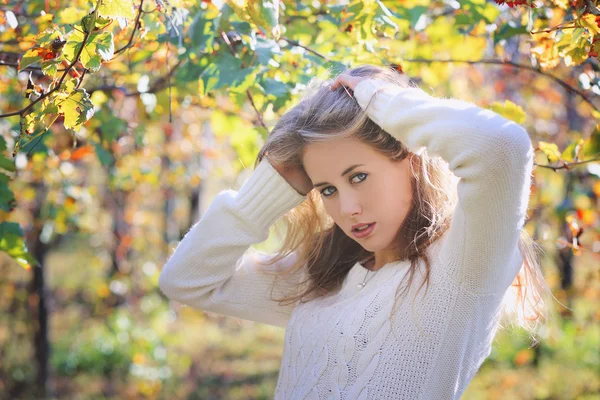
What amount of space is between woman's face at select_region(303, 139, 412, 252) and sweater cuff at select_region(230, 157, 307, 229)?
223mm

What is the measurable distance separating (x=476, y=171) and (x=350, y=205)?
0.34 metres

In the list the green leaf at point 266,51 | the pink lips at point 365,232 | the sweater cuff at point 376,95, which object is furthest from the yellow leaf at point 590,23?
the green leaf at point 266,51

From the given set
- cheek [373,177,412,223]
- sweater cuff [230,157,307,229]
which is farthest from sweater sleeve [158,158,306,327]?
cheek [373,177,412,223]

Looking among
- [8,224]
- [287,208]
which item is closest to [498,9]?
[287,208]

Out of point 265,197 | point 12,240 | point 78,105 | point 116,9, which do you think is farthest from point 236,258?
point 116,9

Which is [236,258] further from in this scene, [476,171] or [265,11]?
[476,171]

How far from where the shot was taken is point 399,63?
202 cm

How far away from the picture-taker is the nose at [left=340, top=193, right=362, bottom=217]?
1.49m

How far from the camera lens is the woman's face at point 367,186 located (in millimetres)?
1500

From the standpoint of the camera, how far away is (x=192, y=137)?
5.44 m

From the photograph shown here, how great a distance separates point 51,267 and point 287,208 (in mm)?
8420

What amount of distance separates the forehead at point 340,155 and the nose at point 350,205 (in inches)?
2.6

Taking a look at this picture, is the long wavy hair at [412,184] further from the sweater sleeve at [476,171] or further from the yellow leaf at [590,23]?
the yellow leaf at [590,23]

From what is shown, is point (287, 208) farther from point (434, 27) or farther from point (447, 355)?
point (434, 27)
